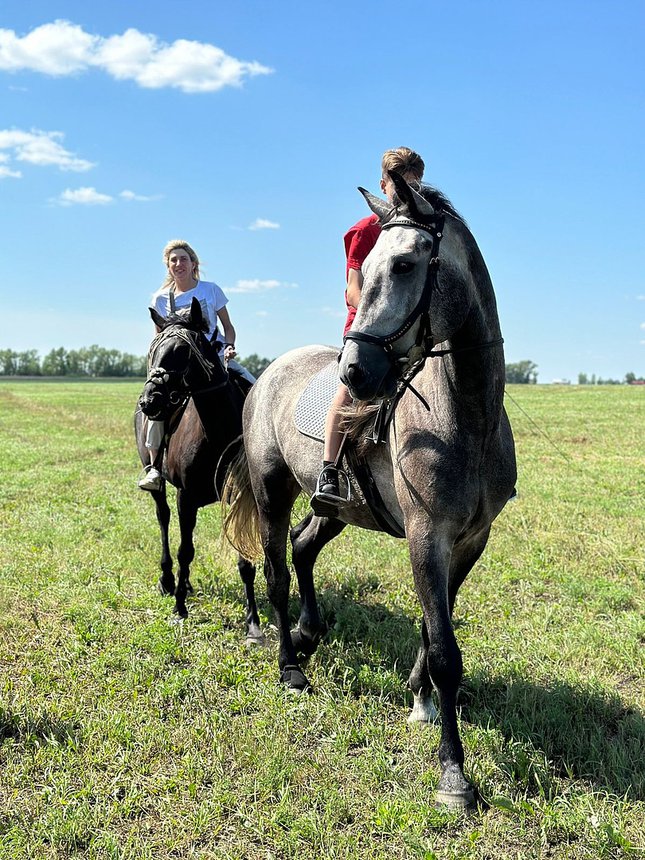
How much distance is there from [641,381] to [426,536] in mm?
113847

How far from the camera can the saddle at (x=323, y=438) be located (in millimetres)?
4289

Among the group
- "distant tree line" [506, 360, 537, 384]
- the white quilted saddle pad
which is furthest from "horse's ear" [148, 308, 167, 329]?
"distant tree line" [506, 360, 537, 384]

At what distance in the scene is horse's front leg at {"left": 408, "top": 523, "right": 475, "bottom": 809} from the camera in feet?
11.5

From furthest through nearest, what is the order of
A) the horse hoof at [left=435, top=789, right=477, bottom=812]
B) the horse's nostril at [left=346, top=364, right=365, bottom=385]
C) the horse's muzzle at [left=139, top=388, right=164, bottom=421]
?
1. the horse's muzzle at [left=139, top=388, right=164, bottom=421]
2. the horse hoof at [left=435, top=789, right=477, bottom=812]
3. the horse's nostril at [left=346, top=364, right=365, bottom=385]

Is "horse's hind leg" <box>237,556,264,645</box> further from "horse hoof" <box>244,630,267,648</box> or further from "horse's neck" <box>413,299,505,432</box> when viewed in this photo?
"horse's neck" <box>413,299,505,432</box>

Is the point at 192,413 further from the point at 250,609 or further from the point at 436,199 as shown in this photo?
the point at 436,199

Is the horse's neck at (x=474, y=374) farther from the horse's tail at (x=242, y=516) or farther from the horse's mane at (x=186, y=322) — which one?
the horse's mane at (x=186, y=322)

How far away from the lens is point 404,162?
3762 mm

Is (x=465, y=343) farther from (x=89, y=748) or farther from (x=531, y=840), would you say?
(x=89, y=748)

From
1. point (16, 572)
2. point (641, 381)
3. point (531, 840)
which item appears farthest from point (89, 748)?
point (641, 381)

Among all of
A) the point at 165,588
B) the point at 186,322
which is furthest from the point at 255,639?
the point at 186,322

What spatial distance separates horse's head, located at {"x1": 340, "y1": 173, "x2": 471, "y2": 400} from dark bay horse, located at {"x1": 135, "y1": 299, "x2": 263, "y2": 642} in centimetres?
311

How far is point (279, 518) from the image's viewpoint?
5.38 metres

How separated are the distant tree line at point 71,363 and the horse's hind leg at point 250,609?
134 meters
